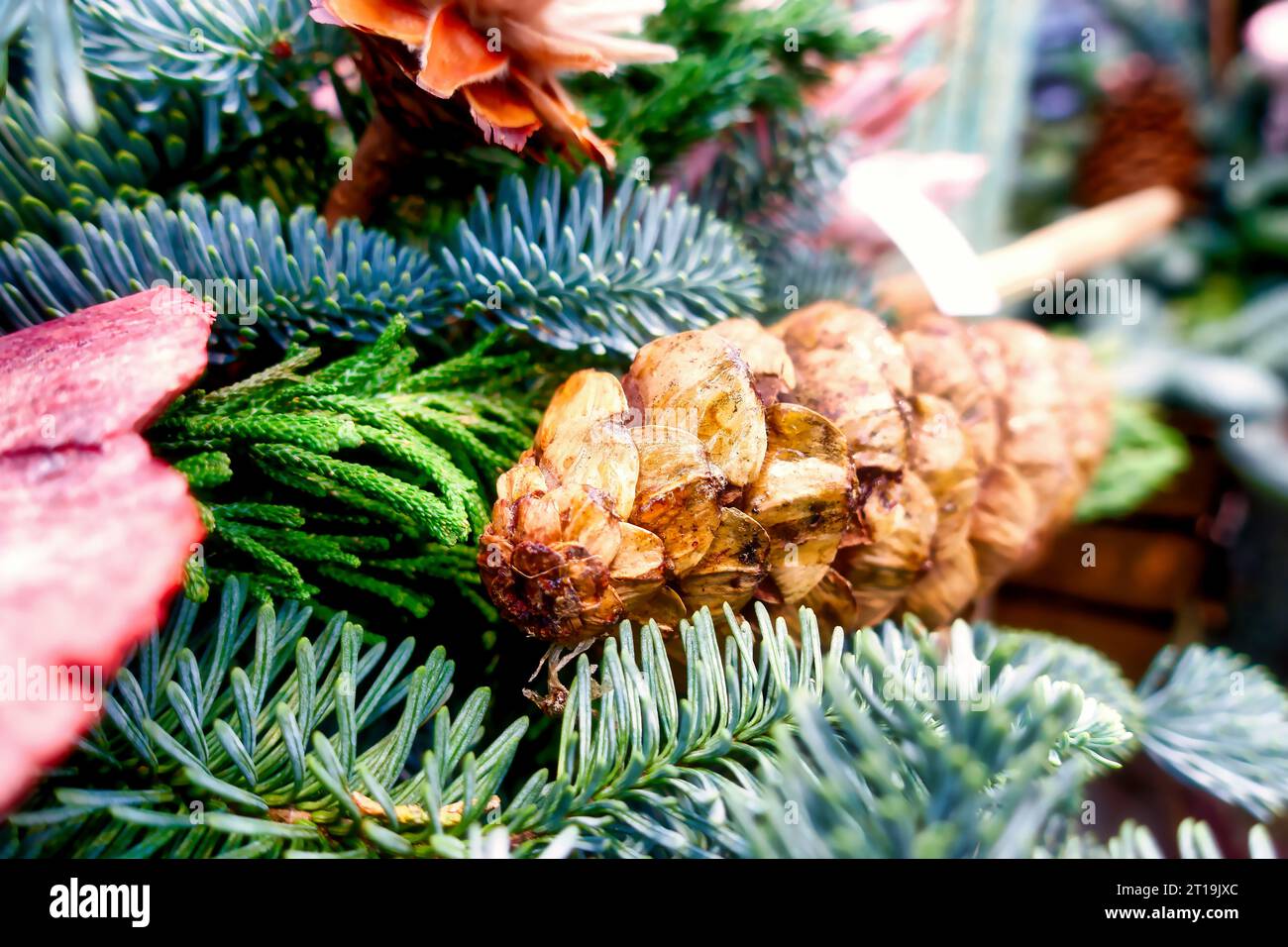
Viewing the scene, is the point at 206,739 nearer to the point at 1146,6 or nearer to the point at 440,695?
the point at 440,695

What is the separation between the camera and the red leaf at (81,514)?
0.18 m

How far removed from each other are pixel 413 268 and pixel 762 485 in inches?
6.7

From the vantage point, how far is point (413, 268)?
1.15 feet

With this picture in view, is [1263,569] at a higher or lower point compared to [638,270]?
lower

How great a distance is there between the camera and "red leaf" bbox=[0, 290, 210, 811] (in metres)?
0.18

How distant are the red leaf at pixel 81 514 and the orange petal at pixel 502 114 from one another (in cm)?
12

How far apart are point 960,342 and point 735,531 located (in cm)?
20

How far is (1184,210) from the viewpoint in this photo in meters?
0.94

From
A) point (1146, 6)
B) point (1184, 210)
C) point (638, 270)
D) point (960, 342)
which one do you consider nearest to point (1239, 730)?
point (960, 342)

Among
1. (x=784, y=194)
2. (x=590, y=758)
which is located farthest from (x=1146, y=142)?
(x=590, y=758)

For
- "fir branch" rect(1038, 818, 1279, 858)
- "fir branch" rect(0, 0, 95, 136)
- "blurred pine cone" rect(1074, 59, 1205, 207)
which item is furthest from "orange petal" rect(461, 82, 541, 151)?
"blurred pine cone" rect(1074, 59, 1205, 207)

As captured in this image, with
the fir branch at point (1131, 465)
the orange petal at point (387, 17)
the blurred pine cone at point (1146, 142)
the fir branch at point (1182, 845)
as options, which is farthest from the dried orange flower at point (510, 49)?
the blurred pine cone at point (1146, 142)
